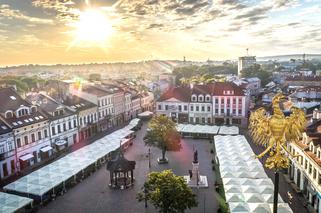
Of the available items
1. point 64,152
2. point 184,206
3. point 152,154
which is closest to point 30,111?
point 64,152

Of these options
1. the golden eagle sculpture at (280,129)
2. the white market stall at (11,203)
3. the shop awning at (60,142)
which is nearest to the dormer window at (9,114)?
the shop awning at (60,142)

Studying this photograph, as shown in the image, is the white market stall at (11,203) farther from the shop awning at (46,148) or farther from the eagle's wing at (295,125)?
the eagle's wing at (295,125)

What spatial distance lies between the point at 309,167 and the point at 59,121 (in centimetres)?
4112

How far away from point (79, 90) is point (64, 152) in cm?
2070

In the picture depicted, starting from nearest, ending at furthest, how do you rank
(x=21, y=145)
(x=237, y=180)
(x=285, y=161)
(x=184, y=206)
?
1. (x=285, y=161)
2. (x=184, y=206)
3. (x=237, y=180)
4. (x=21, y=145)

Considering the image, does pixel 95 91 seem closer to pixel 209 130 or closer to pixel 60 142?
pixel 60 142

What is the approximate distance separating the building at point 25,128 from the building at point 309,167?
1477 inches

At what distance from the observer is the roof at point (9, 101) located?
47406 millimetres

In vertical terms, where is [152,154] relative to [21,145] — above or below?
below

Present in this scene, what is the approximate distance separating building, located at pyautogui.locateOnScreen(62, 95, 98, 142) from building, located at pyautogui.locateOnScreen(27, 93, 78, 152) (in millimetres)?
1563

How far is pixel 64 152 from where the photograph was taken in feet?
179

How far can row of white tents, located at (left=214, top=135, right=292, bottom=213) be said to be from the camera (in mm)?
28156

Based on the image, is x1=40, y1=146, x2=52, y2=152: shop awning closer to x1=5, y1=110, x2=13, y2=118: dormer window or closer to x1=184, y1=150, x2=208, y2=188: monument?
x1=5, y1=110, x2=13, y2=118: dormer window

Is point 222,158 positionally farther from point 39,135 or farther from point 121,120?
point 121,120
